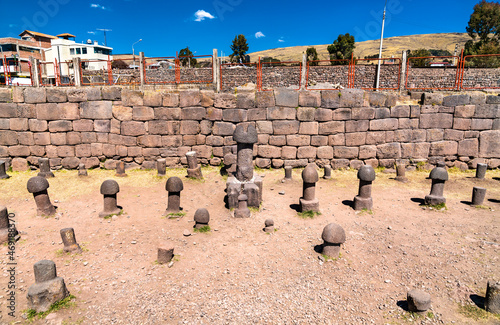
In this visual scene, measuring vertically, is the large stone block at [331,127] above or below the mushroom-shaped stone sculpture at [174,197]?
above

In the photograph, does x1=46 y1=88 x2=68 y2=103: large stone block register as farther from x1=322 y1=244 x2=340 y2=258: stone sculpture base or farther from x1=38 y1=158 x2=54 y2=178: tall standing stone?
x1=322 y1=244 x2=340 y2=258: stone sculpture base

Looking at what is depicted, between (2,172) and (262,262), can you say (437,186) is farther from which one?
(2,172)

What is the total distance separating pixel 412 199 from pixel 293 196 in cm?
368

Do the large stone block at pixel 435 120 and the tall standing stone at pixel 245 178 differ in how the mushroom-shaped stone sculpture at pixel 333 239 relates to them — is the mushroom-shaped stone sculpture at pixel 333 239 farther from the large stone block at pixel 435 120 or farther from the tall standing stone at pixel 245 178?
the large stone block at pixel 435 120

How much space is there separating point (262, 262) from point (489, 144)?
1213 centimetres

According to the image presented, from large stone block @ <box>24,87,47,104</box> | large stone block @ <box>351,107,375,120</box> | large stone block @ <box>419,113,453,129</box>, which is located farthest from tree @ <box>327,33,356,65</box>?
large stone block @ <box>24,87,47,104</box>

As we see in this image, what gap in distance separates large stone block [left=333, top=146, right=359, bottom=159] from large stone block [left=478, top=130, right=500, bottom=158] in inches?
211

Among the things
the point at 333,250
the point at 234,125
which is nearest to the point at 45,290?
the point at 333,250

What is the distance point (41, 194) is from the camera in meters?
7.63

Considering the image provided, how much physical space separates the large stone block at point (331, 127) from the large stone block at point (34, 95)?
11014mm

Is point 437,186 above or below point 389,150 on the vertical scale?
below

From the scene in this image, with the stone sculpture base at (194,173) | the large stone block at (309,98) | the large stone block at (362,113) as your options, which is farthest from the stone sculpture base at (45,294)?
the large stone block at (362,113)

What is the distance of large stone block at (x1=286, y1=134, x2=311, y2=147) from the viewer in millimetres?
11938

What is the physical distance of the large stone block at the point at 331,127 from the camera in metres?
11.9
